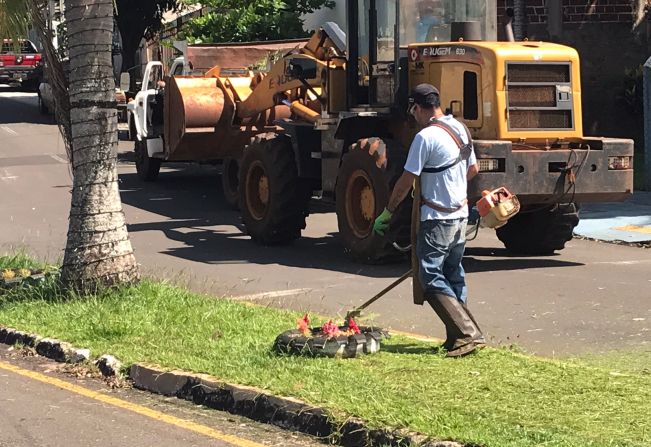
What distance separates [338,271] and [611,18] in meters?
14.8

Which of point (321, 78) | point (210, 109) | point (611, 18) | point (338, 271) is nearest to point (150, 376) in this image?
point (338, 271)

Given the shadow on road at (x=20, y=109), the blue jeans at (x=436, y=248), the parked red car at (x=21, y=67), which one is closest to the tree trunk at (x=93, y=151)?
the blue jeans at (x=436, y=248)

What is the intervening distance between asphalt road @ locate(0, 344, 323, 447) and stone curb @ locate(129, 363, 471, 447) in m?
0.07

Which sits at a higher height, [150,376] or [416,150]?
[416,150]

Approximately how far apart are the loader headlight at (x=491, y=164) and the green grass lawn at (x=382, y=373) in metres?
3.25

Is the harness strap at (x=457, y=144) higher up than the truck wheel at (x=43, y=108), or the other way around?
the harness strap at (x=457, y=144)

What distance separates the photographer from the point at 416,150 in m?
8.53

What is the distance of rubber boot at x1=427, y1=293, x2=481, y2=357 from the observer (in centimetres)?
844

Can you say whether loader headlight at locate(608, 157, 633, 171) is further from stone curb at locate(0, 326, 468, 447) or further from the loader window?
stone curb at locate(0, 326, 468, 447)

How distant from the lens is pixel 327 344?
8453mm

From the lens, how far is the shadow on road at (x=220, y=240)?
537 inches

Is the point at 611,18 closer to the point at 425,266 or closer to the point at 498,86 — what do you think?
the point at 498,86

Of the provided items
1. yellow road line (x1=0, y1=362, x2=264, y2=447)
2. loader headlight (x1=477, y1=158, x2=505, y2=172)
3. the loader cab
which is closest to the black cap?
yellow road line (x1=0, y1=362, x2=264, y2=447)

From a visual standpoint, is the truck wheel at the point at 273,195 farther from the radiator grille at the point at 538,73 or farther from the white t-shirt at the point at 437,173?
the white t-shirt at the point at 437,173
